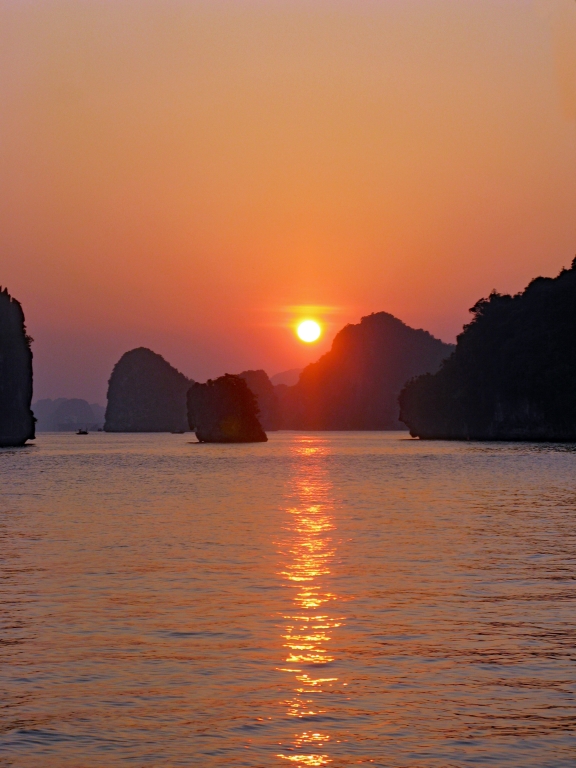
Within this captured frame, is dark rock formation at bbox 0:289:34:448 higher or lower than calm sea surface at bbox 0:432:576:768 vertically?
higher

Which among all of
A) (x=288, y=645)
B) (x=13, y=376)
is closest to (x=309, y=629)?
(x=288, y=645)

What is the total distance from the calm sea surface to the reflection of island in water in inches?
2.0

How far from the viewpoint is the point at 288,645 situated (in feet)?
54.5

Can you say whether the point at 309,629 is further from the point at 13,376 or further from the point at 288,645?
the point at 13,376

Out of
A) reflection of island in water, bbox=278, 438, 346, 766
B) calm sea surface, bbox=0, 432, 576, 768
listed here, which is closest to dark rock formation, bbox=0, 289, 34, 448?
calm sea surface, bbox=0, 432, 576, 768

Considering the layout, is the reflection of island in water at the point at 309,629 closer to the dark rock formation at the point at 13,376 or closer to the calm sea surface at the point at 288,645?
the calm sea surface at the point at 288,645

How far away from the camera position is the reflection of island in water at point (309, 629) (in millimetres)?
11430

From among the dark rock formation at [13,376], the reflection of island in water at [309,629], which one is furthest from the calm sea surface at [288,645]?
the dark rock formation at [13,376]

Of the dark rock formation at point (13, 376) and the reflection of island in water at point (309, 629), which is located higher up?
the dark rock formation at point (13, 376)

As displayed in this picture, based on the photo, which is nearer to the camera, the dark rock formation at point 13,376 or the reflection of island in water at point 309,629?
the reflection of island in water at point 309,629

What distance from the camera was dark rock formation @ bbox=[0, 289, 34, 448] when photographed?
180125 mm

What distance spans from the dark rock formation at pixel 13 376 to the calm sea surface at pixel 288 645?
14631 centimetres

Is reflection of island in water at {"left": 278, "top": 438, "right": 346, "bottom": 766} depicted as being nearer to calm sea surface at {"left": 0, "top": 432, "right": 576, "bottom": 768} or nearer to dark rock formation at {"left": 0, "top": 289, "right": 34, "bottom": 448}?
calm sea surface at {"left": 0, "top": 432, "right": 576, "bottom": 768}

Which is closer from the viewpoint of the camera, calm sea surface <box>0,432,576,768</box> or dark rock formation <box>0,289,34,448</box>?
calm sea surface <box>0,432,576,768</box>
